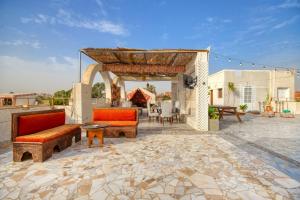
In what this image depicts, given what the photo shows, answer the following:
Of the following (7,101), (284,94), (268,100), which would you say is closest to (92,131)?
(7,101)

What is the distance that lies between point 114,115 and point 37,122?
2.59 meters

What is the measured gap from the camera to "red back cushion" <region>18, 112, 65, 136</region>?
382cm

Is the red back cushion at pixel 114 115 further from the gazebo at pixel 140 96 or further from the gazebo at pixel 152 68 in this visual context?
the gazebo at pixel 140 96

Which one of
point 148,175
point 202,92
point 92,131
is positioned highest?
point 202,92

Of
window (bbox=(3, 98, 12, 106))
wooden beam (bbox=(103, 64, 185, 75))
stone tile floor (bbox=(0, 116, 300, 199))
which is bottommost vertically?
stone tile floor (bbox=(0, 116, 300, 199))

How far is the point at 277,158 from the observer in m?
4.03

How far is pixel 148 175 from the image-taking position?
3.09 meters

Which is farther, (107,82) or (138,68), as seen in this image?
(107,82)

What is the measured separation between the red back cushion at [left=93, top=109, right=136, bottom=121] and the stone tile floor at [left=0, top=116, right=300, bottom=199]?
178 cm

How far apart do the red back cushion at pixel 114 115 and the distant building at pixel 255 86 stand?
12050 mm

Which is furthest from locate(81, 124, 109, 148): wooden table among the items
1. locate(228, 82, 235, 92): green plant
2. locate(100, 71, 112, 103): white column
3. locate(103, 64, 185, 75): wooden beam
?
→ locate(228, 82, 235, 92): green plant

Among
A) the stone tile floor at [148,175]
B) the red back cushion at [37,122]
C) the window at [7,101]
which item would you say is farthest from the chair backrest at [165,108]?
the window at [7,101]

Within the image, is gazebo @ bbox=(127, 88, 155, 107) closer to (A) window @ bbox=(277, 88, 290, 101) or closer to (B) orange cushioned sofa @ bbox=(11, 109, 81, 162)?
A: (B) orange cushioned sofa @ bbox=(11, 109, 81, 162)

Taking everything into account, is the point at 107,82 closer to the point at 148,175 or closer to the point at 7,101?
the point at 7,101
